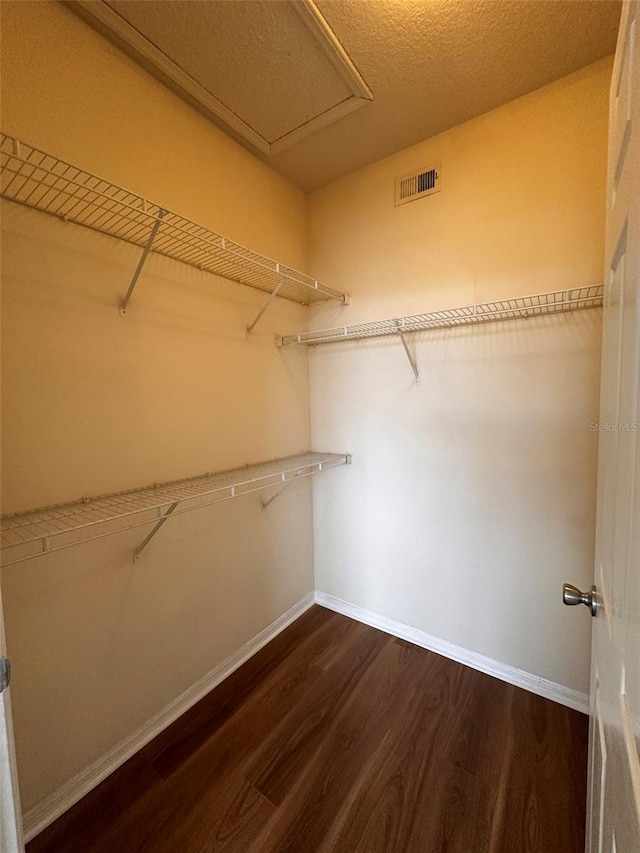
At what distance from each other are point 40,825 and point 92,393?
4.68ft

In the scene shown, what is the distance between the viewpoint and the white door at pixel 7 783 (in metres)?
0.57

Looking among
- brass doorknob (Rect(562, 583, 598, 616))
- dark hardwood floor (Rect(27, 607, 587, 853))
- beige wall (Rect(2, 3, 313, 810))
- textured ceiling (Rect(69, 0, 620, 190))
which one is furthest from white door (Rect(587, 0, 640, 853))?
beige wall (Rect(2, 3, 313, 810))

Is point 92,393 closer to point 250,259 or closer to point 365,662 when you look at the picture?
point 250,259

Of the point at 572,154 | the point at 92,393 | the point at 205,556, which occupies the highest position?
the point at 572,154

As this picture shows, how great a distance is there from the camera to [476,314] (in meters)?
1.57

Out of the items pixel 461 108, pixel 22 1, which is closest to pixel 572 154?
pixel 461 108

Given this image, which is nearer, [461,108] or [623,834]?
[623,834]

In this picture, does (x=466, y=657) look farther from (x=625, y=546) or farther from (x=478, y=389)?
(x=625, y=546)

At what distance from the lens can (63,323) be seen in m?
1.13

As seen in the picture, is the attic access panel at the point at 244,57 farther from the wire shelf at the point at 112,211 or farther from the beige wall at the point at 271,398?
the wire shelf at the point at 112,211

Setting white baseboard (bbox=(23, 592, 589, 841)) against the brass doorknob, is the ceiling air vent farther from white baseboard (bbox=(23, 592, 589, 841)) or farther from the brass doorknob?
white baseboard (bbox=(23, 592, 589, 841))

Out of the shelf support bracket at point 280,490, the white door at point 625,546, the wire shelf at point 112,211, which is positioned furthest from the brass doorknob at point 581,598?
the wire shelf at point 112,211

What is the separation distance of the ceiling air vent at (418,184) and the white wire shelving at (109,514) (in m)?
1.54

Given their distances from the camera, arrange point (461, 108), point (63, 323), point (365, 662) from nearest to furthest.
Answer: point (63, 323), point (461, 108), point (365, 662)
